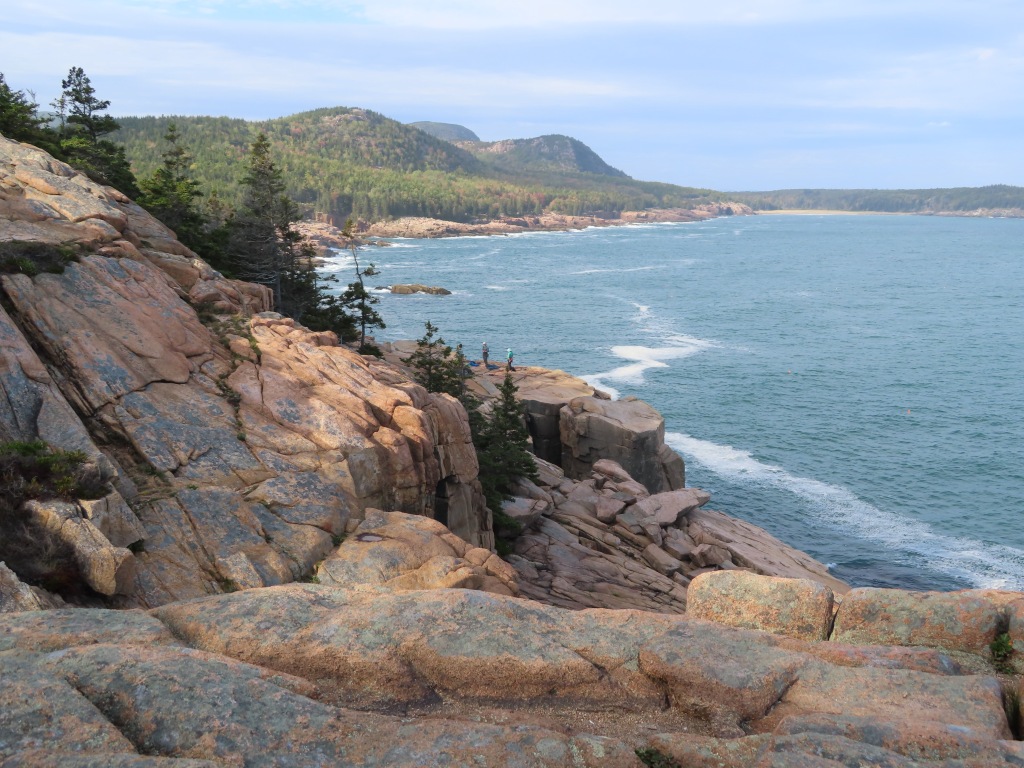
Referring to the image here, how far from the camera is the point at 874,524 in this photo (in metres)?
45.9

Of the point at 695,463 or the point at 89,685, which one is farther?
the point at 695,463

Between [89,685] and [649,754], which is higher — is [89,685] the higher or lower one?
the higher one

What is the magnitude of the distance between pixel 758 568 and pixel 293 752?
32634mm

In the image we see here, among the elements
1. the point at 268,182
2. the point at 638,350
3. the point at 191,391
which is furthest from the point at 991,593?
the point at 638,350

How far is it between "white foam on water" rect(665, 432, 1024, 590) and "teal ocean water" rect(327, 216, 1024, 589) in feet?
0.47

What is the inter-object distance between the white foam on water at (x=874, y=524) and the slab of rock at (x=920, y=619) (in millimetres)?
31111

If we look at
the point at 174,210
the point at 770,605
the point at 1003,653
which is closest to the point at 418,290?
the point at 174,210

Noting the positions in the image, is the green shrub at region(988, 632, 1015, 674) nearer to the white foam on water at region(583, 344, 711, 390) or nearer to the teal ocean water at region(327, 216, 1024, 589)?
the teal ocean water at region(327, 216, 1024, 589)

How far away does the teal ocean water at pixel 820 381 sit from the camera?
45594 mm

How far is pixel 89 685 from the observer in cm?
814

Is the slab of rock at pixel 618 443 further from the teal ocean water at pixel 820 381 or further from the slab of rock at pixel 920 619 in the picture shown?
the slab of rock at pixel 920 619

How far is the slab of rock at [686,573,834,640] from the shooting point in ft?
41.1

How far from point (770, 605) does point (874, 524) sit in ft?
125

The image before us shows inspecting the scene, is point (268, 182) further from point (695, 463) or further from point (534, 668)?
point (534, 668)
